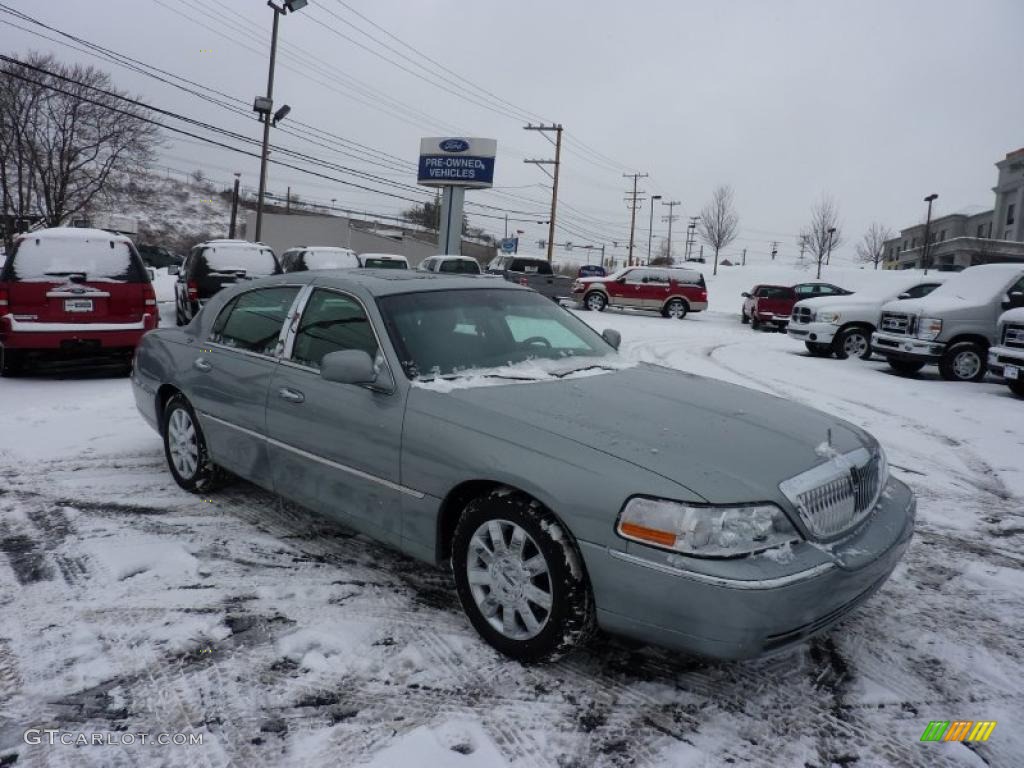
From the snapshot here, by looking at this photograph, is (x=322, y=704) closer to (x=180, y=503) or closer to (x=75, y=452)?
(x=180, y=503)

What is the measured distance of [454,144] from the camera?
34844 mm

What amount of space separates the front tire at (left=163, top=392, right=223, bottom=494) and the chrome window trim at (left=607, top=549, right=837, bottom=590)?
314 cm

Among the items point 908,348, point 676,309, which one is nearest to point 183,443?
point 908,348

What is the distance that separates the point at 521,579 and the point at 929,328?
11.1 meters

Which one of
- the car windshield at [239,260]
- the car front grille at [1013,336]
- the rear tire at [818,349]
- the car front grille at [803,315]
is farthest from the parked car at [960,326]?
the car windshield at [239,260]

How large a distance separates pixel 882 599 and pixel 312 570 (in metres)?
2.87

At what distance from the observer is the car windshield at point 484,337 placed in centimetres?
345

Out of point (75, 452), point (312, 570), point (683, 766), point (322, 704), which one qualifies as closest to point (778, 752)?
point (683, 766)

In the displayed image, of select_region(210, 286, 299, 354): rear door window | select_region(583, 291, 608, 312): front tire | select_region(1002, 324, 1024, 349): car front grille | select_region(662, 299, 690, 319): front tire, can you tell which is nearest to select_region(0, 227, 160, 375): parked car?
select_region(210, 286, 299, 354): rear door window

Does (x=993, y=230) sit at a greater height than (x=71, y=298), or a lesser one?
greater

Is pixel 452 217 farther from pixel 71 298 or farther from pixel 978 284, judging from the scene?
pixel 71 298

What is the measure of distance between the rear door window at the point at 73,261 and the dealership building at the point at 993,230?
52.3 meters

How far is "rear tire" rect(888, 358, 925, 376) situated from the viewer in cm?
1241

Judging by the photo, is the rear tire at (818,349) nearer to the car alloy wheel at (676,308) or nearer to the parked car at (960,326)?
the parked car at (960,326)
